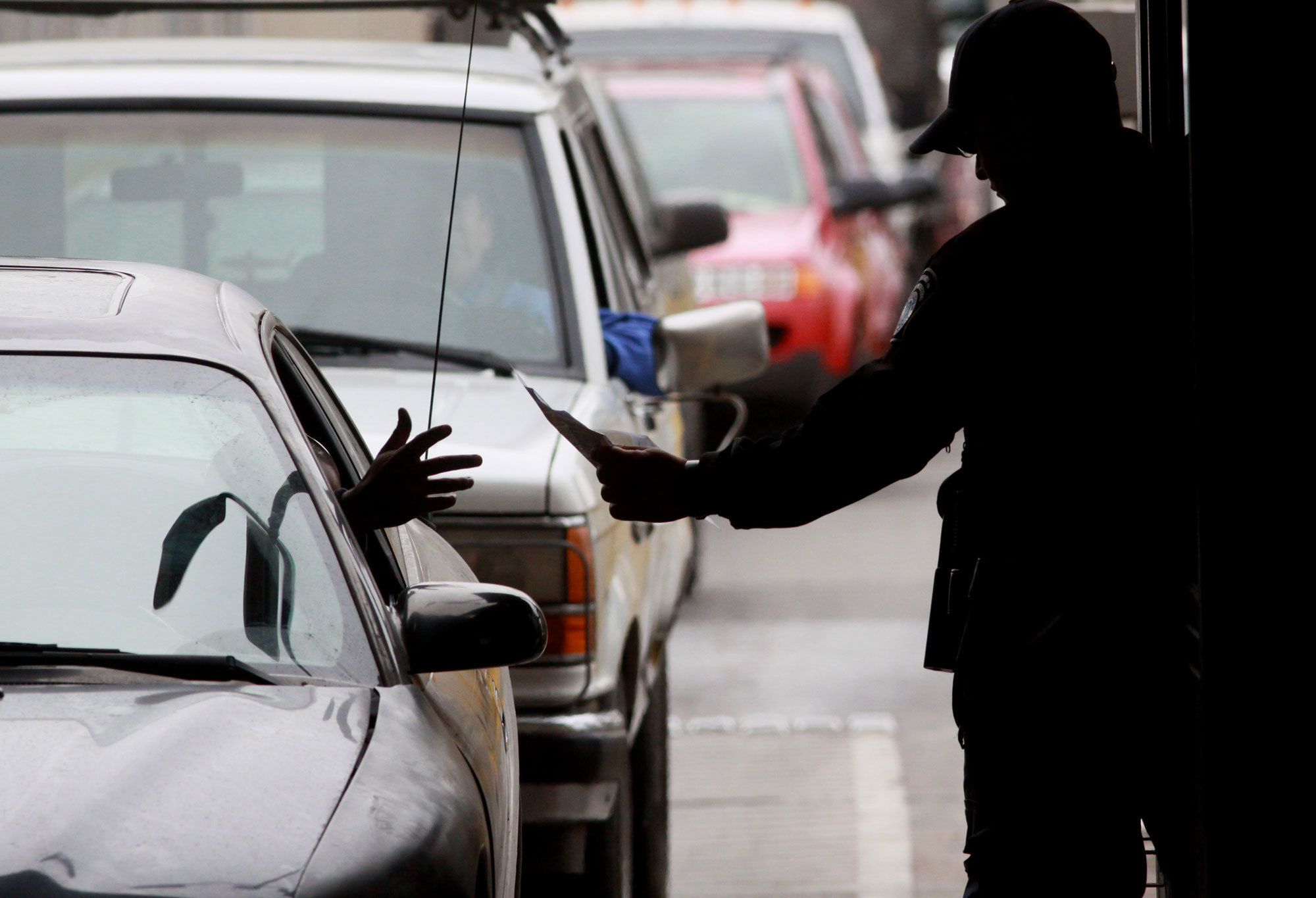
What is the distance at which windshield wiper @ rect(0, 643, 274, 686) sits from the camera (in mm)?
3021

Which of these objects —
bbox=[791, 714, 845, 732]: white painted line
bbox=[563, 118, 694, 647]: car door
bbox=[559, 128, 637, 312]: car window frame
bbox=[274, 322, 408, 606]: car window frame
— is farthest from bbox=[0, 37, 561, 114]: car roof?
bbox=[791, 714, 845, 732]: white painted line

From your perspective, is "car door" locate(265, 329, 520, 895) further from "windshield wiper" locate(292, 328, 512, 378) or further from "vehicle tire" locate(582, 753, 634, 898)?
"windshield wiper" locate(292, 328, 512, 378)

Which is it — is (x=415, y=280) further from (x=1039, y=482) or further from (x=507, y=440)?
(x=1039, y=482)

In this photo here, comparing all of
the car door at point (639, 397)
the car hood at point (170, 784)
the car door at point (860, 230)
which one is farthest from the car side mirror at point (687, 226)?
the car door at point (860, 230)

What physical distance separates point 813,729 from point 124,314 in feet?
14.9

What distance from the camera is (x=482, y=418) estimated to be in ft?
15.6

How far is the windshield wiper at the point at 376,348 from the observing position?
5211mm

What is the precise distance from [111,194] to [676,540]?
1.86m

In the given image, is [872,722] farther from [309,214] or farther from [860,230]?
[860,230]

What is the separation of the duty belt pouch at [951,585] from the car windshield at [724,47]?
1090 cm

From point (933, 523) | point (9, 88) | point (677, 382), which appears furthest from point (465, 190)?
point (933, 523)

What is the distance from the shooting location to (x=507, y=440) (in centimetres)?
462

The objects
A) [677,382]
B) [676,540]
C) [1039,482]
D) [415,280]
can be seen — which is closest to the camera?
[1039,482]

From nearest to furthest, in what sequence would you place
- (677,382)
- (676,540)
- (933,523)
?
(677,382)
(676,540)
(933,523)
